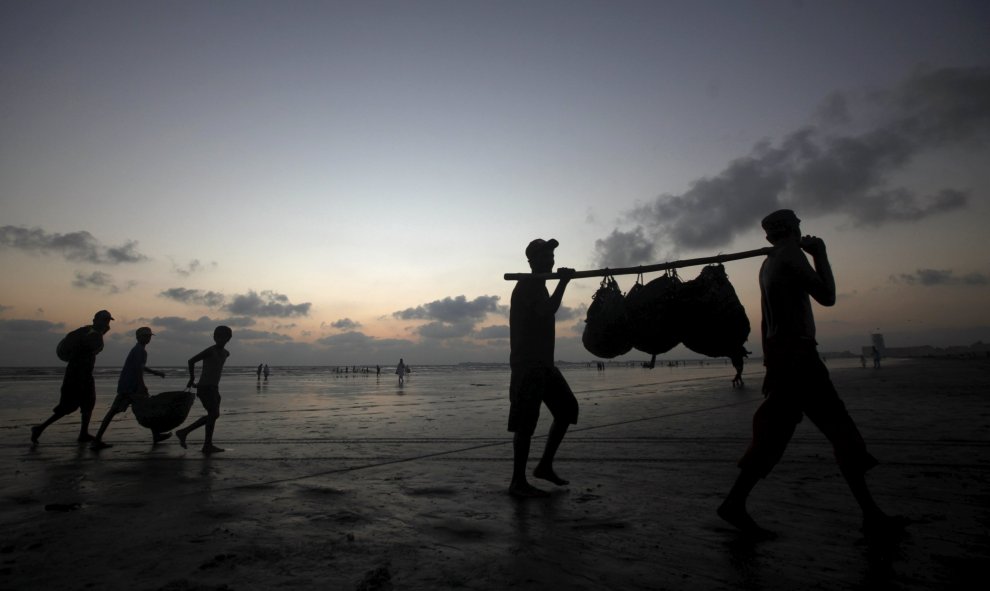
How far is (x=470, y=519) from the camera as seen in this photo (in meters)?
3.49

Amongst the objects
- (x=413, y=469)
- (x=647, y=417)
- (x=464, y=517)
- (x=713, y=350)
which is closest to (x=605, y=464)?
(x=713, y=350)

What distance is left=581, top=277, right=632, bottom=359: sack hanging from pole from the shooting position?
543cm

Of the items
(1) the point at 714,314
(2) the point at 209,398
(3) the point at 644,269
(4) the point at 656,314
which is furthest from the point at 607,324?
(2) the point at 209,398

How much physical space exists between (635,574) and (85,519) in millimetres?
3592

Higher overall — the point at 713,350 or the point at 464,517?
the point at 713,350

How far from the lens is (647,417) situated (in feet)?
34.3

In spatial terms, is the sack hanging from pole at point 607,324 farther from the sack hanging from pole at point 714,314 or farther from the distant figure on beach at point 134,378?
the distant figure on beach at point 134,378

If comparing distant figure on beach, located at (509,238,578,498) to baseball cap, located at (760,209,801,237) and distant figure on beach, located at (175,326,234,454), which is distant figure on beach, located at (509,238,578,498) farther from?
distant figure on beach, located at (175,326,234,454)

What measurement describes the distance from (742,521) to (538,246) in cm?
284

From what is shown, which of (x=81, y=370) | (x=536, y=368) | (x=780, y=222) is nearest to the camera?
(x=780, y=222)

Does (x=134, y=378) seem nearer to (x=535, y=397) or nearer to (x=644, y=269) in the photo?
(x=535, y=397)

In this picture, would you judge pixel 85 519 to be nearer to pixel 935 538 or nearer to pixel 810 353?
pixel 810 353

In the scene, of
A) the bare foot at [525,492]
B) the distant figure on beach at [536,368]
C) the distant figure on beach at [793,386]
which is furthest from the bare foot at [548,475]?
the distant figure on beach at [793,386]

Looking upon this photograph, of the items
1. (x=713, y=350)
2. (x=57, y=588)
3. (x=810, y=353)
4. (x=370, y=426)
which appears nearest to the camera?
(x=57, y=588)
